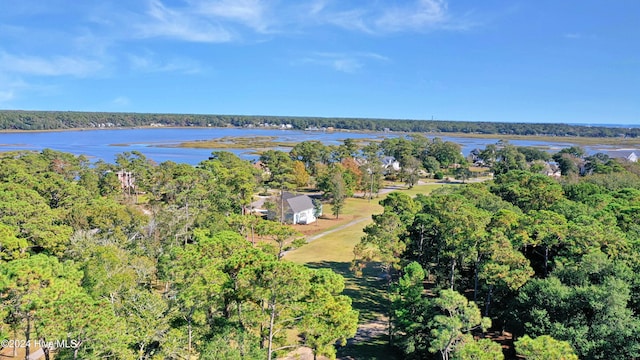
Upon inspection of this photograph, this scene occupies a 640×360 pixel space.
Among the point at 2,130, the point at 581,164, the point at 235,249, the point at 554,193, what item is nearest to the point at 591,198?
the point at 554,193

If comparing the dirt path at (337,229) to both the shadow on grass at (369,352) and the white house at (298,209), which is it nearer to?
the white house at (298,209)

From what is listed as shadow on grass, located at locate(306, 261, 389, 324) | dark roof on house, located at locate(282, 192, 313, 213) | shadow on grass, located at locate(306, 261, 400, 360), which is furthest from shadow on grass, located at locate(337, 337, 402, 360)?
dark roof on house, located at locate(282, 192, 313, 213)

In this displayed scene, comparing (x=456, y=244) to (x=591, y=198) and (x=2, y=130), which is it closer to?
(x=591, y=198)

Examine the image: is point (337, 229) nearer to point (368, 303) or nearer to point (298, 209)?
point (298, 209)

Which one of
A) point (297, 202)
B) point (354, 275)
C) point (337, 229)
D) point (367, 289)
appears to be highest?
point (297, 202)

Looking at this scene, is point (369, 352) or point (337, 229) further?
point (337, 229)

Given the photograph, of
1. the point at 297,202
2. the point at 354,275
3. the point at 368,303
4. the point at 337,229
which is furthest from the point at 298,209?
the point at 368,303

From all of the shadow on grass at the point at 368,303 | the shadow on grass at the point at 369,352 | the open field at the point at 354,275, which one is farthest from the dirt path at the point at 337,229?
the shadow on grass at the point at 369,352

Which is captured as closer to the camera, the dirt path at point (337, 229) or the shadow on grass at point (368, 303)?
the shadow on grass at point (368, 303)
